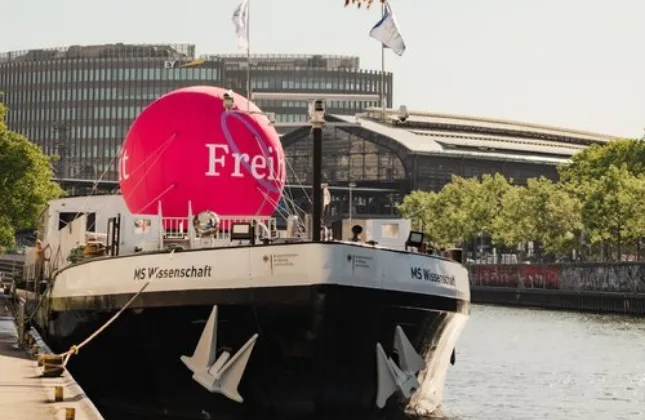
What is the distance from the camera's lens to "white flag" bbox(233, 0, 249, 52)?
3669 cm

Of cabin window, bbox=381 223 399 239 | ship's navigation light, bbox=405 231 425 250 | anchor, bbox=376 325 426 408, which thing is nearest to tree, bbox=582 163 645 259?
cabin window, bbox=381 223 399 239

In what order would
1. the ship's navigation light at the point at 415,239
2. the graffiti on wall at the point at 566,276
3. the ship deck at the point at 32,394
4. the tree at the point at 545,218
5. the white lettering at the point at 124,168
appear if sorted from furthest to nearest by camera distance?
the tree at the point at 545,218 < the graffiti on wall at the point at 566,276 < the white lettering at the point at 124,168 < the ship's navigation light at the point at 415,239 < the ship deck at the point at 32,394

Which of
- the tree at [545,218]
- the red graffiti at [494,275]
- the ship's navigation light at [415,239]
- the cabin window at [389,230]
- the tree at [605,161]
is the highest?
the tree at [605,161]

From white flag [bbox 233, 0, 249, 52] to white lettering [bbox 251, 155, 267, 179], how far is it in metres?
2.72

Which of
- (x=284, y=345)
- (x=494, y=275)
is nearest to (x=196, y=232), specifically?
(x=284, y=345)

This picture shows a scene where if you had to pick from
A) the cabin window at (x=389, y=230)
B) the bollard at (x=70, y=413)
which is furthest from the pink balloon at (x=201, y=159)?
the bollard at (x=70, y=413)

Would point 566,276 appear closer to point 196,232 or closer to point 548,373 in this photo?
point 548,373

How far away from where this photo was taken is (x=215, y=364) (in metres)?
30.4

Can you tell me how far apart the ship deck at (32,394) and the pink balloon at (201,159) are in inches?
197

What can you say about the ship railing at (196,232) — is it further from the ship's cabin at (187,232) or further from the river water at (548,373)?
the river water at (548,373)

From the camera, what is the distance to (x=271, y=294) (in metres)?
29.6

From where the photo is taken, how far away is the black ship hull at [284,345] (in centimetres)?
2941

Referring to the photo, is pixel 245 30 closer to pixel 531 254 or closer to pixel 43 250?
pixel 43 250

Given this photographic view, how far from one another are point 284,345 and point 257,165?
7.69 meters
